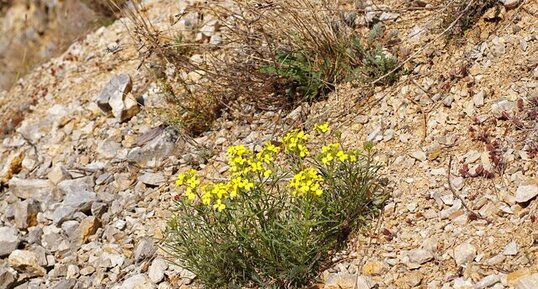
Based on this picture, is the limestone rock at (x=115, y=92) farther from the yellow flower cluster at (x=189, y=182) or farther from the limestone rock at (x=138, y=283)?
the yellow flower cluster at (x=189, y=182)

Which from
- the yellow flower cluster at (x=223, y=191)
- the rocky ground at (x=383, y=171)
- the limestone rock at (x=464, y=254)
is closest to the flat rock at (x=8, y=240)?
the rocky ground at (x=383, y=171)

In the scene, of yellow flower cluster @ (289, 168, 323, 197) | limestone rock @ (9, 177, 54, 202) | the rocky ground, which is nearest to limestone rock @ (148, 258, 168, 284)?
the rocky ground

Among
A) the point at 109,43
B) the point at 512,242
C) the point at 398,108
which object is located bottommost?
the point at 512,242

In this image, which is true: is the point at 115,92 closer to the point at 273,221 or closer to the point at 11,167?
the point at 11,167

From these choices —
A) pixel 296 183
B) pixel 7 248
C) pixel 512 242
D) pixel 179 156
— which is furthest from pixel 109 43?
pixel 512 242

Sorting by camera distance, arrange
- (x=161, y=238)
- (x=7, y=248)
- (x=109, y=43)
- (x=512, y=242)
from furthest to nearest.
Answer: (x=109, y=43)
(x=7, y=248)
(x=161, y=238)
(x=512, y=242)

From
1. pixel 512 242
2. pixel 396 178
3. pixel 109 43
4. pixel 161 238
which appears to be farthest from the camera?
pixel 109 43

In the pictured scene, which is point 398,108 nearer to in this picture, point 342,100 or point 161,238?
point 342,100
